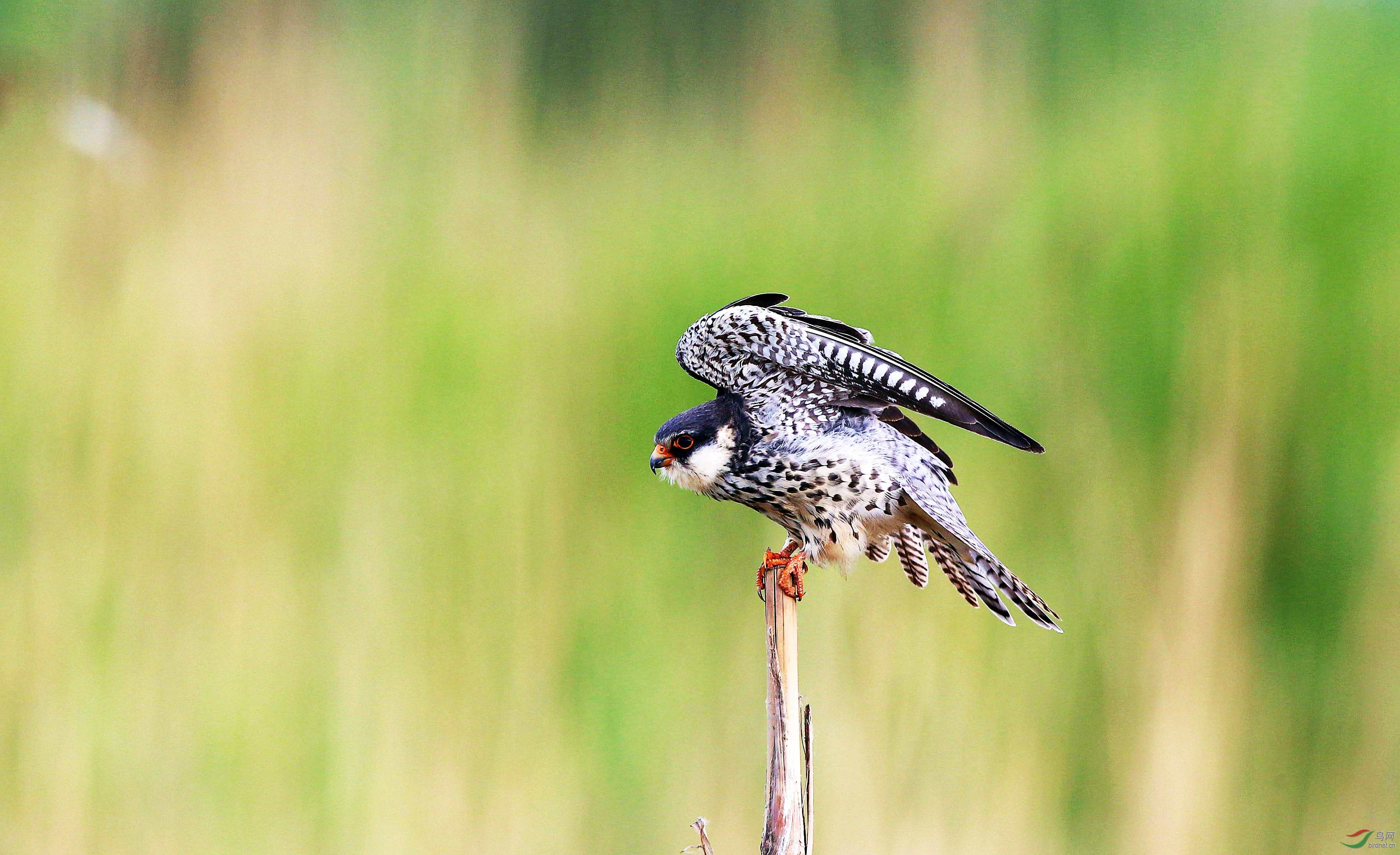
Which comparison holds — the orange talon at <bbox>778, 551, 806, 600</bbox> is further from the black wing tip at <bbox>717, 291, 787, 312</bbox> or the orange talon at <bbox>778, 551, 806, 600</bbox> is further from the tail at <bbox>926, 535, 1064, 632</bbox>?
the black wing tip at <bbox>717, 291, 787, 312</bbox>

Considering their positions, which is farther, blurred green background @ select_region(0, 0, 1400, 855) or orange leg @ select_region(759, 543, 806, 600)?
blurred green background @ select_region(0, 0, 1400, 855)

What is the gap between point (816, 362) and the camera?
182cm

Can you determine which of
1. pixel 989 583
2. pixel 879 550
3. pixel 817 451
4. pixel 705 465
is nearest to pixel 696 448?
pixel 705 465

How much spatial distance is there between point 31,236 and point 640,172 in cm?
160

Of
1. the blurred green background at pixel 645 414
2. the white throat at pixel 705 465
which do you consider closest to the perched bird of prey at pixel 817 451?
the white throat at pixel 705 465

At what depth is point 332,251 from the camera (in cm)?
256

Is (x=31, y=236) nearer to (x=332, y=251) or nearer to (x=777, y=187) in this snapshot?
(x=332, y=251)

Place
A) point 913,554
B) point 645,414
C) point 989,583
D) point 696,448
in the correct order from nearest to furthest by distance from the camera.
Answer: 1. point 696,448
2. point 989,583
3. point 913,554
4. point 645,414

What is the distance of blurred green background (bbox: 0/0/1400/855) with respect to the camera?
89.3 inches

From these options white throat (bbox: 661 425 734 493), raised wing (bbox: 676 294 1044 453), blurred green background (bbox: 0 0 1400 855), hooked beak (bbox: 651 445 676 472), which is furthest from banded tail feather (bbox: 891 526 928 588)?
hooked beak (bbox: 651 445 676 472)

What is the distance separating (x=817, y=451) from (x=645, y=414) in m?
0.71

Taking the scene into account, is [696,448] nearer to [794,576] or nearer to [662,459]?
[662,459]

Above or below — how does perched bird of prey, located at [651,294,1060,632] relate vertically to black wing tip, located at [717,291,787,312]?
below

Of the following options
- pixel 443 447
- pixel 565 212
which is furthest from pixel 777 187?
pixel 443 447
